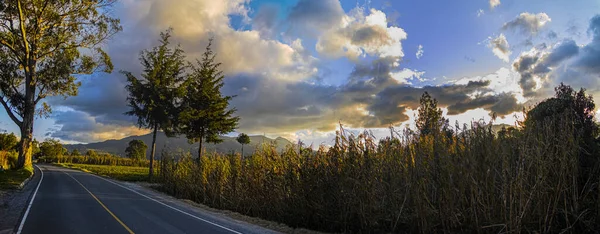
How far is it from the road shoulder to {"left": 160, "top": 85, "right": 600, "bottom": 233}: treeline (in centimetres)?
896

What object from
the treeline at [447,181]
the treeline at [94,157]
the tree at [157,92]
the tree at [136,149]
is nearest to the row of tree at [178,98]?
the tree at [157,92]

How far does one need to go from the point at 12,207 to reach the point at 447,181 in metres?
17.4

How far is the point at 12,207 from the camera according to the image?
14977 mm

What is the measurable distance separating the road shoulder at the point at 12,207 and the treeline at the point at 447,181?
8957 mm

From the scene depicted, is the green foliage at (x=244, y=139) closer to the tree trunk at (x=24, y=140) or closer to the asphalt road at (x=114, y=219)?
the tree trunk at (x=24, y=140)

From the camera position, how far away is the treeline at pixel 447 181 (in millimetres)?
7973

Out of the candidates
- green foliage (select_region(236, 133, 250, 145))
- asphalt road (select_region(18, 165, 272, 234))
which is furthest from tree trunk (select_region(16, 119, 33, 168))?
green foliage (select_region(236, 133, 250, 145))

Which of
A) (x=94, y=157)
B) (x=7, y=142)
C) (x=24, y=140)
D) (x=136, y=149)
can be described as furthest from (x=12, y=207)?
(x=136, y=149)

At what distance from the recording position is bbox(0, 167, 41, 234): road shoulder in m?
11.4

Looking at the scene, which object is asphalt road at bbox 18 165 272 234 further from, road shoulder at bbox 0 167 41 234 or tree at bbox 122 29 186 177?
tree at bbox 122 29 186 177

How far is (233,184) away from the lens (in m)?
18.5

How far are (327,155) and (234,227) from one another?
4.19 metres

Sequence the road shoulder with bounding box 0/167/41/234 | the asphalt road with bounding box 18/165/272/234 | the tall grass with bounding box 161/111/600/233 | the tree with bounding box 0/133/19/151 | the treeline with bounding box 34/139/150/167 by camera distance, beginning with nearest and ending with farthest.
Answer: the tall grass with bounding box 161/111/600/233, the asphalt road with bounding box 18/165/272/234, the road shoulder with bounding box 0/167/41/234, the tree with bounding box 0/133/19/151, the treeline with bounding box 34/139/150/167

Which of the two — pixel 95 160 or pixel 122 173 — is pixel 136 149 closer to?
pixel 95 160
